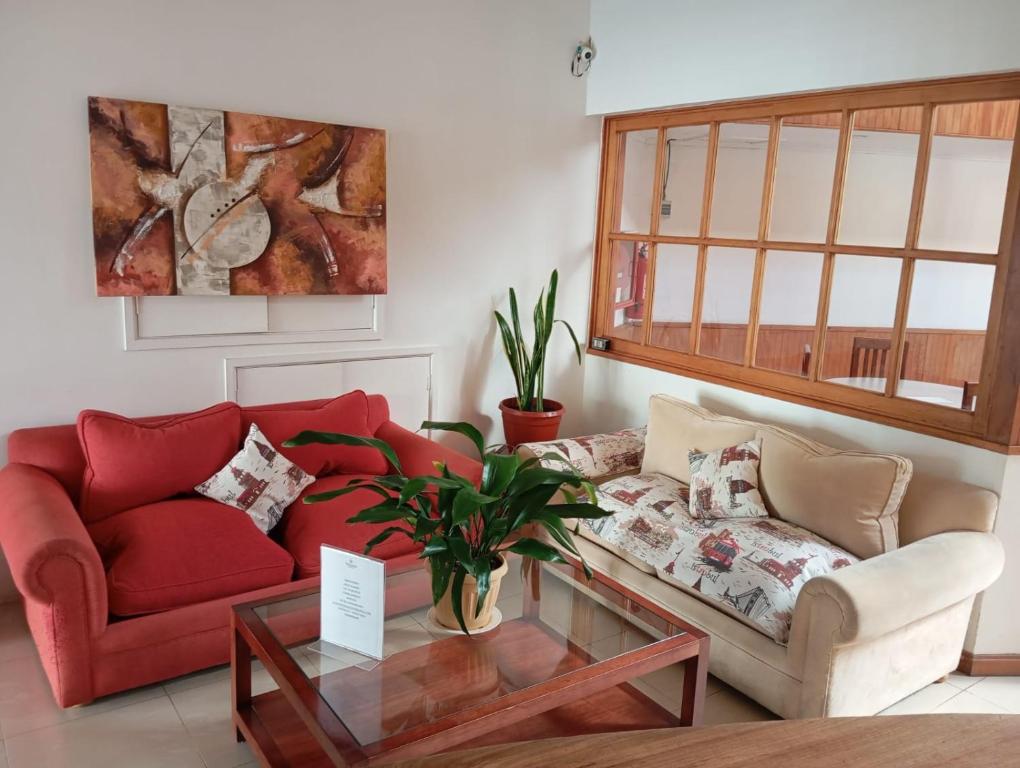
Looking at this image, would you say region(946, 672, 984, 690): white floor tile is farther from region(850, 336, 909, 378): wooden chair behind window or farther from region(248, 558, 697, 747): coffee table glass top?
region(248, 558, 697, 747): coffee table glass top

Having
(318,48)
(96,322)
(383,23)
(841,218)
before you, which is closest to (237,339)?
(96,322)

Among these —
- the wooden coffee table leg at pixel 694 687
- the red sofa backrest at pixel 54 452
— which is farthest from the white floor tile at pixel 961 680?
the red sofa backrest at pixel 54 452

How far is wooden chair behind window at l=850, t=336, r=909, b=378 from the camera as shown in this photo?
10.4ft

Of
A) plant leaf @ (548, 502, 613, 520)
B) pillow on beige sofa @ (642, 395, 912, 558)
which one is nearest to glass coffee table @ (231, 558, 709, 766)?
plant leaf @ (548, 502, 613, 520)

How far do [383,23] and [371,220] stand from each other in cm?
85

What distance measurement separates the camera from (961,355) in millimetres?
2893

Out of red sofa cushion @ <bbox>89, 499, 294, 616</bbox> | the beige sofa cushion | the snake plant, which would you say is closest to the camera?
red sofa cushion @ <bbox>89, 499, 294, 616</bbox>

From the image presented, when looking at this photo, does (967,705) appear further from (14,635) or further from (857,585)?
(14,635)

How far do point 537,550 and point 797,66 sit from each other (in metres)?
2.38

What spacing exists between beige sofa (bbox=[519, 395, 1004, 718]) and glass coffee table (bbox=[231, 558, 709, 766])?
34 centimetres

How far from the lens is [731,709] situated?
2.54 metres

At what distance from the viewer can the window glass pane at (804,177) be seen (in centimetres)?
331

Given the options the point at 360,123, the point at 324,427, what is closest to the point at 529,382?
the point at 324,427

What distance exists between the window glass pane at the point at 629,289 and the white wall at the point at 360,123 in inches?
7.0
